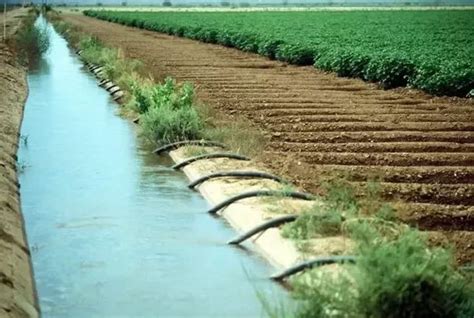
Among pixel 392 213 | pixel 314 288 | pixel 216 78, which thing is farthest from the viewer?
pixel 216 78

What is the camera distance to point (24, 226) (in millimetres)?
10500

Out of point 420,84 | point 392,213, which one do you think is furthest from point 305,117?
point 392,213

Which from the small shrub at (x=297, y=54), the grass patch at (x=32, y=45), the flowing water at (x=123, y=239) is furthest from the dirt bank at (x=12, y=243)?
the grass patch at (x=32, y=45)

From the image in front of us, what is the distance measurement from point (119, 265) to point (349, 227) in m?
2.33

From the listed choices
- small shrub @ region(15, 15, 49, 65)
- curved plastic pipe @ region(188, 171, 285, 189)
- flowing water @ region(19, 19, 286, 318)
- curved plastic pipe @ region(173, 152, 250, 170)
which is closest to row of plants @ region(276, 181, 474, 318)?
flowing water @ region(19, 19, 286, 318)

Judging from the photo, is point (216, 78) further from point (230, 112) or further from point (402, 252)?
point (402, 252)

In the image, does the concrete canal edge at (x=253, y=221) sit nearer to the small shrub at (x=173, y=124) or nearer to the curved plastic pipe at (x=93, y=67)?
the small shrub at (x=173, y=124)

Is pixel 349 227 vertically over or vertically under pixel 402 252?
under

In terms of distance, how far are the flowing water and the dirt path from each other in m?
1.91

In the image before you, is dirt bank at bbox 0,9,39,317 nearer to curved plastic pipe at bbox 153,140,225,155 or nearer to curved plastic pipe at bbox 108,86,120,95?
curved plastic pipe at bbox 153,140,225,155

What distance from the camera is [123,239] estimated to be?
32.2 feet

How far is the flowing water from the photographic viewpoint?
7.85 m

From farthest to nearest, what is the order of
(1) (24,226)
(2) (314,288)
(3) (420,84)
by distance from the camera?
(3) (420,84) → (1) (24,226) → (2) (314,288)

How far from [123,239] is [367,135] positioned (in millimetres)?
6748
